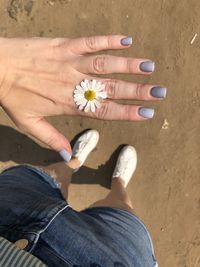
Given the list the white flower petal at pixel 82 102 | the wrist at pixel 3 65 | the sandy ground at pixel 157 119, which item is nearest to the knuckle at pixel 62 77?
the white flower petal at pixel 82 102

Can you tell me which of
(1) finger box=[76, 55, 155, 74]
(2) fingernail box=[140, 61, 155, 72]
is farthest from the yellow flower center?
(2) fingernail box=[140, 61, 155, 72]

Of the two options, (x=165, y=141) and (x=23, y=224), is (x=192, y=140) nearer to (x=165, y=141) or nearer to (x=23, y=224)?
(x=165, y=141)

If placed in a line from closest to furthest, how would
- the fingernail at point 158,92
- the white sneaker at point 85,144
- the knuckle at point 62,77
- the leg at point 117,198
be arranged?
the fingernail at point 158,92 → the knuckle at point 62,77 → the leg at point 117,198 → the white sneaker at point 85,144

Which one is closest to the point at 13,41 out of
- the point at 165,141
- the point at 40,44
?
the point at 40,44

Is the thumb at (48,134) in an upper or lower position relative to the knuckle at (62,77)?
lower

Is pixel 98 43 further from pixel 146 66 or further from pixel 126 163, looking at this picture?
pixel 126 163

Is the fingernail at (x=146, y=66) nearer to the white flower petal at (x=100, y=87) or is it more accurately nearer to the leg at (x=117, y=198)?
the white flower petal at (x=100, y=87)
